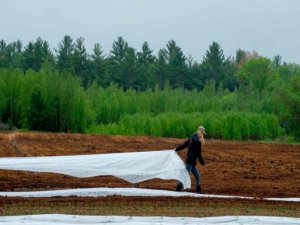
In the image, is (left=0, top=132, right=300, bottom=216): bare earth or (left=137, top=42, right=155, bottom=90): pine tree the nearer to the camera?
(left=0, top=132, right=300, bottom=216): bare earth

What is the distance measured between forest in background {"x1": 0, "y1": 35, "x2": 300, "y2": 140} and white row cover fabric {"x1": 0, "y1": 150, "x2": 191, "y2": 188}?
19.1 meters

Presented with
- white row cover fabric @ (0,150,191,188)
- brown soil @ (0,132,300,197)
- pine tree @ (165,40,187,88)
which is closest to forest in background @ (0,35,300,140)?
pine tree @ (165,40,187,88)

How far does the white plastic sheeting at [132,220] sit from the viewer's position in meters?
10.9

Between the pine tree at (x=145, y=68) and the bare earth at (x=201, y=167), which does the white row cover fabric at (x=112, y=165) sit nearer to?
the bare earth at (x=201, y=167)

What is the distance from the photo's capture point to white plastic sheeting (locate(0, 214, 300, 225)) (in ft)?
35.8

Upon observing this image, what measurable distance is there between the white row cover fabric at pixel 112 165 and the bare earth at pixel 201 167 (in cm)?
88

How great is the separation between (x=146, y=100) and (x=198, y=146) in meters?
30.0

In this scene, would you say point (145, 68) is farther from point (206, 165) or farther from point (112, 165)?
point (112, 165)

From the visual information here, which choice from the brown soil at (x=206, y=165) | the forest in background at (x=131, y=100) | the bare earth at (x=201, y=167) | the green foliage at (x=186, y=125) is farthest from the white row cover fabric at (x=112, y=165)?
the green foliage at (x=186, y=125)

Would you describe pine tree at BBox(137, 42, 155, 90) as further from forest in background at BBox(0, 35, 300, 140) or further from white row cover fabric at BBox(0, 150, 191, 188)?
white row cover fabric at BBox(0, 150, 191, 188)

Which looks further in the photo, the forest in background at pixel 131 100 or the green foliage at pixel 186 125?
the green foliage at pixel 186 125

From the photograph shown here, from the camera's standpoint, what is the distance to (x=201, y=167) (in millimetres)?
25188

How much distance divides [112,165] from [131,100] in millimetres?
30041

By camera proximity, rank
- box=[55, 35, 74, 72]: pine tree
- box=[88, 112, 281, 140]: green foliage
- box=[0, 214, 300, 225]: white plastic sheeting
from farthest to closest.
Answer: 1. box=[55, 35, 74, 72]: pine tree
2. box=[88, 112, 281, 140]: green foliage
3. box=[0, 214, 300, 225]: white plastic sheeting
